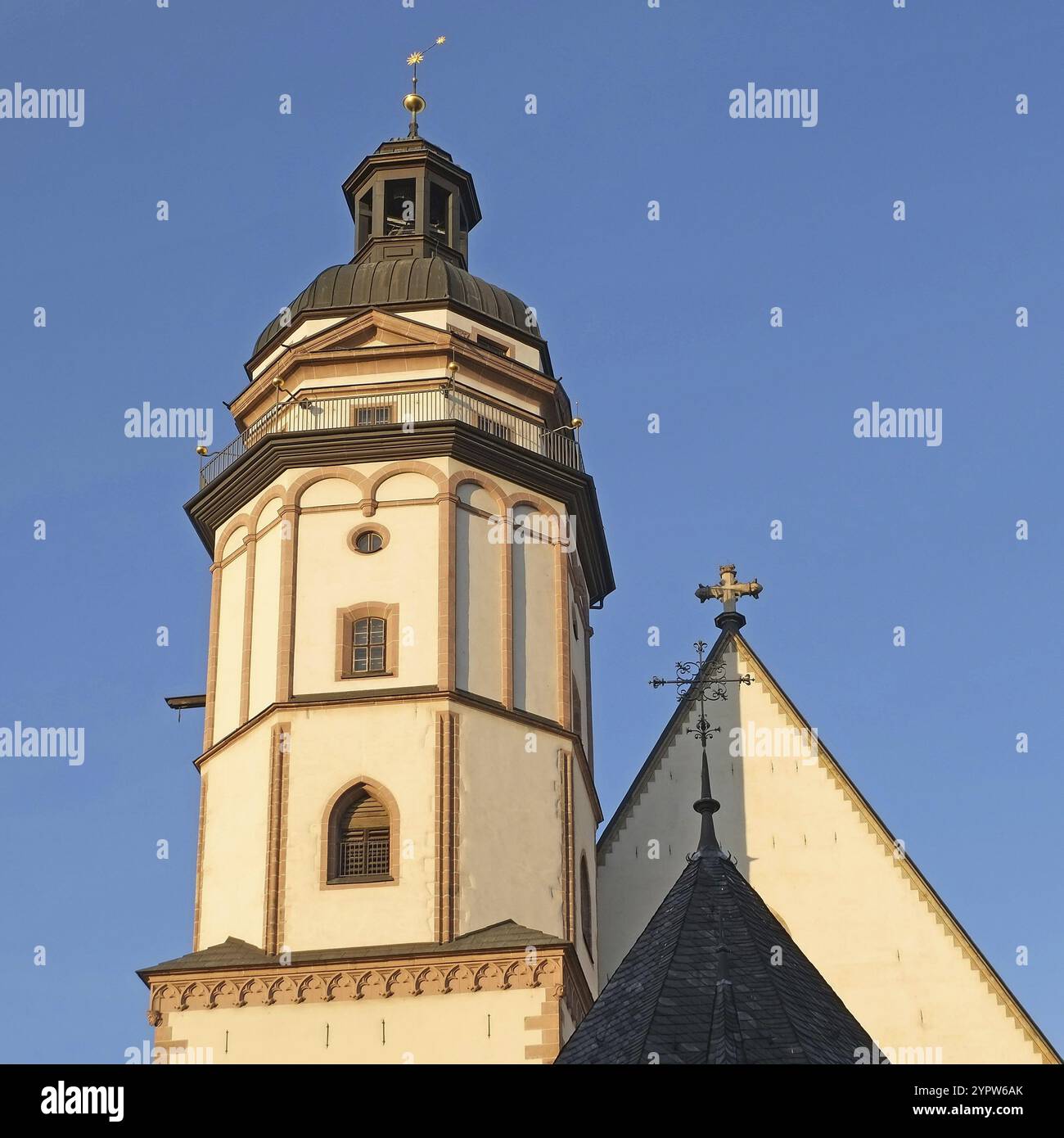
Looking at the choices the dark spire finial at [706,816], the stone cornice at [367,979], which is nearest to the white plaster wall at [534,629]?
the stone cornice at [367,979]

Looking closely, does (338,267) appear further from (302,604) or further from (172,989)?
(172,989)

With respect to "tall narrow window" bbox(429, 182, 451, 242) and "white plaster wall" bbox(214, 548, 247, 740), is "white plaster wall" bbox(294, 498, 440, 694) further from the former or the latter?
"tall narrow window" bbox(429, 182, 451, 242)

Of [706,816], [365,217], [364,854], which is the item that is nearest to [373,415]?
[365,217]

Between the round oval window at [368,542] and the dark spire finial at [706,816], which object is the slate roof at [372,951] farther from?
the round oval window at [368,542]

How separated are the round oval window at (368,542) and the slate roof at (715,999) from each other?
9171mm

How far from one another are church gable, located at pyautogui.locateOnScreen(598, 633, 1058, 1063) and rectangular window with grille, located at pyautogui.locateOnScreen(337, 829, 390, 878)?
4.41 metres

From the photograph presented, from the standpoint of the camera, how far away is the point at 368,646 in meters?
33.4

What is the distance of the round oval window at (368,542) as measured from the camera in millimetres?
34094

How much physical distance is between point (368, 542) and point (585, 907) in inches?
224

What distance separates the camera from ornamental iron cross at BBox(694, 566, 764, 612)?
1491 inches

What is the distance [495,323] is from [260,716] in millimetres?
7730

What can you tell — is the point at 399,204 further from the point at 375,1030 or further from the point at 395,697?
the point at 375,1030

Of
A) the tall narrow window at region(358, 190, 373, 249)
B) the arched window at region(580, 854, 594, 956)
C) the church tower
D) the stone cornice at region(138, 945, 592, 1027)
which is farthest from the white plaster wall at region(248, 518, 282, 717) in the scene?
the tall narrow window at region(358, 190, 373, 249)
